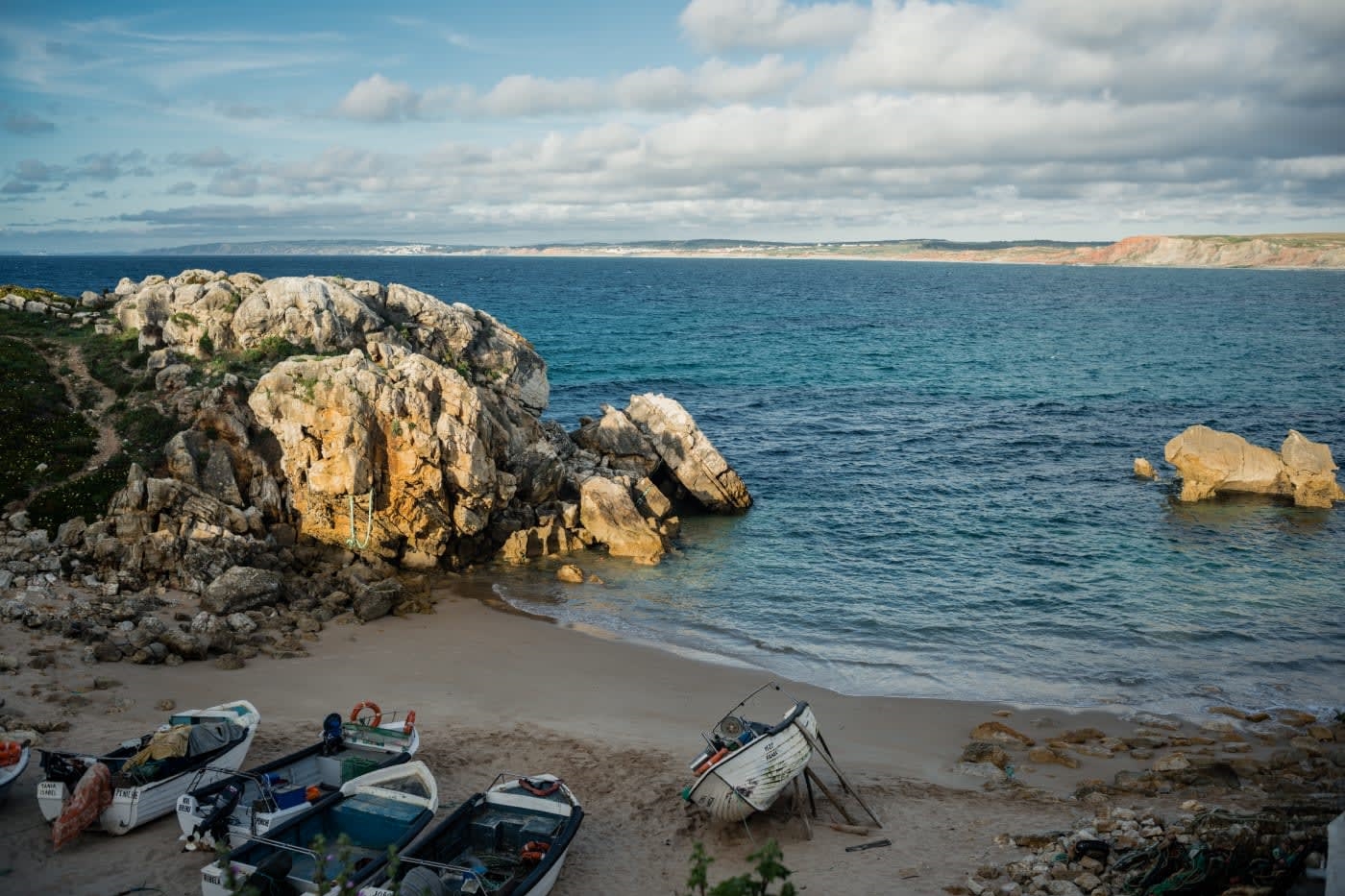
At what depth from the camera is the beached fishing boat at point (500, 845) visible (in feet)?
37.4

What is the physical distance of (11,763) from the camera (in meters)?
13.3

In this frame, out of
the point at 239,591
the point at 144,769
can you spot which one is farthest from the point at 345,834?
the point at 239,591

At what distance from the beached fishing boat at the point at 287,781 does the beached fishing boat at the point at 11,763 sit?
2.53 m

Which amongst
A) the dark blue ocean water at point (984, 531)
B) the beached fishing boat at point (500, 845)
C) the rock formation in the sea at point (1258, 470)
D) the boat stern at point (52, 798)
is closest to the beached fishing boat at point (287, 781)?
the boat stern at point (52, 798)

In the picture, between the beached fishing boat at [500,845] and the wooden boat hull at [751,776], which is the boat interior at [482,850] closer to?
the beached fishing boat at [500,845]

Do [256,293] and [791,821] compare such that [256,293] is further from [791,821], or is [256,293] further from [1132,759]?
[1132,759]

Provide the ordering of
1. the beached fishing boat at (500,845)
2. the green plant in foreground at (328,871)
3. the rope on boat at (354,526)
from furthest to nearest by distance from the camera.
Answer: the rope on boat at (354,526) < the beached fishing boat at (500,845) < the green plant in foreground at (328,871)

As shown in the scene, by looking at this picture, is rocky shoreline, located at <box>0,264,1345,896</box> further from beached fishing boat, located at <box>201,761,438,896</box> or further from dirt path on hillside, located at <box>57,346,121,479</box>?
beached fishing boat, located at <box>201,761,438,896</box>

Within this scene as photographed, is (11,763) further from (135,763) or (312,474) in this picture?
(312,474)

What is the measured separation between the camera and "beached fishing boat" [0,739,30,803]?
13102 millimetres

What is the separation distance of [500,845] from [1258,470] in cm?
3208

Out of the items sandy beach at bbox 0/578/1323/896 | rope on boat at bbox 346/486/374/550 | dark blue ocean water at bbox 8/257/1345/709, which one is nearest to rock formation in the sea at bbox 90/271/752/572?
rope on boat at bbox 346/486/374/550

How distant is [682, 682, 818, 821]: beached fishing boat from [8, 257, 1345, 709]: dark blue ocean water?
5.94m

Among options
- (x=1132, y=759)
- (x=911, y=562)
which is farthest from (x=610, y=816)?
(x=911, y=562)
